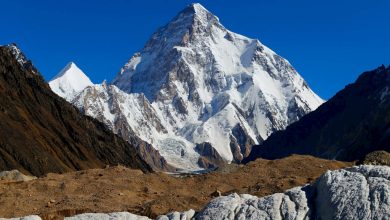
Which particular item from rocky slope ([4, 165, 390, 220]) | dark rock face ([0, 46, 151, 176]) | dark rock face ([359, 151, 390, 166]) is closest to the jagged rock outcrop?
rocky slope ([4, 165, 390, 220])

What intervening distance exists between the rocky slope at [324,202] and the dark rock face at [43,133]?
104 m

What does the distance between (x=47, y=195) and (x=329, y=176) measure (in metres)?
19.9

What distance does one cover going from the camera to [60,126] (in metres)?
167

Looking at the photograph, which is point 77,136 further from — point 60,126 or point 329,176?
point 329,176

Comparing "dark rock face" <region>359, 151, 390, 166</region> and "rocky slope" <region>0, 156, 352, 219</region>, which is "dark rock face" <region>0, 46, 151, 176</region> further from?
"dark rock face" <region>359, 151, 390, 166</region>

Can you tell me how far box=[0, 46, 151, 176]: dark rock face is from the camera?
129m

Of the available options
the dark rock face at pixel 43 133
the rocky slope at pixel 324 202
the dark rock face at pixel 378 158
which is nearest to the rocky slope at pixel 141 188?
the dark rock face at pixel 378 158

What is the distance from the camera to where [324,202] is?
18.4 m

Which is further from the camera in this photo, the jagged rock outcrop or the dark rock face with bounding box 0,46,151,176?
the dark rock face with bounding box 0,46,151,176

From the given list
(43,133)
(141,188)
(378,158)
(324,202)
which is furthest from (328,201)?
(43,133)

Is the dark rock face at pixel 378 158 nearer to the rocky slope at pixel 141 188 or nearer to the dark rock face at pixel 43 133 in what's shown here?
the rocky slope at pixel 141 188

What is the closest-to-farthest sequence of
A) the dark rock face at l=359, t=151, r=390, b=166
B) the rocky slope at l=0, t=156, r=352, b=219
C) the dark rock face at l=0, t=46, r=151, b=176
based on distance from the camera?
the rocky slope at l=0, t=156, r=352, b=219, the dark rock face at l=359, t=151, r=390, b=166, the dark rock face at l=0, t=46, r=151, b=176

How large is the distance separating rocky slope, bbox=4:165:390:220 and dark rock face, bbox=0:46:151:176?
103783 mm

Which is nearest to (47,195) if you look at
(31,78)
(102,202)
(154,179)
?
(102,202)
